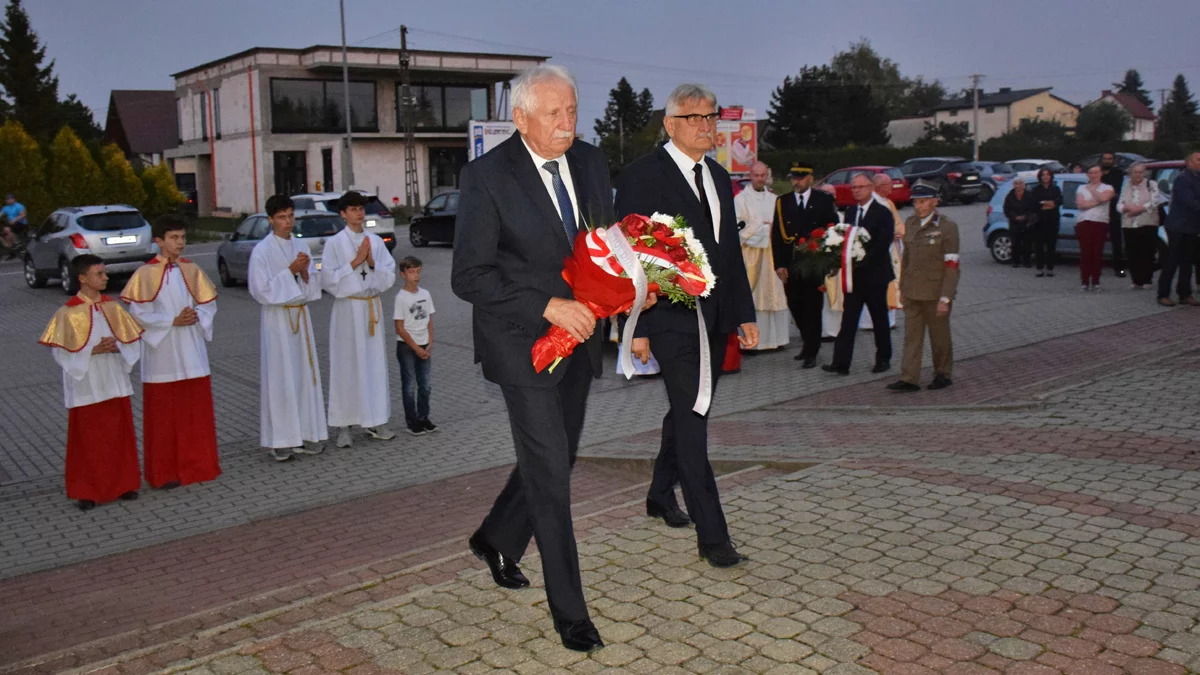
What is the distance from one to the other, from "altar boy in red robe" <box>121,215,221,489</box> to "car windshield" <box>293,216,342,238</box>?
46.4 feet

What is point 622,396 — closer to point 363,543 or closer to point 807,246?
point 807,246

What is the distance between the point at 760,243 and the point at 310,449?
6.19m

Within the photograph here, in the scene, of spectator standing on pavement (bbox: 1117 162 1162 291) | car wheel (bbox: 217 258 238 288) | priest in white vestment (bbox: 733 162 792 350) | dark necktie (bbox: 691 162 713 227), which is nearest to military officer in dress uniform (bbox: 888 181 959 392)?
priest in white vestment (bbox: 733 162 792 350)

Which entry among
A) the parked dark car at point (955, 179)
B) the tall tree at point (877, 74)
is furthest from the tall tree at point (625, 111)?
the parked dark car at point (955, 179)

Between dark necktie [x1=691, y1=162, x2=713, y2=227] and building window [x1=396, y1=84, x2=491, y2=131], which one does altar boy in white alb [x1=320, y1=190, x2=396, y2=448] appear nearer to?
dark necktie [x1=691, y1=162, x2=713, y2=227]

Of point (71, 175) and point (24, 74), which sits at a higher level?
point (24, 74)

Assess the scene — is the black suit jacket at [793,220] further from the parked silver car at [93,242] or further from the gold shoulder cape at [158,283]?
the parked silver car at [93,242]

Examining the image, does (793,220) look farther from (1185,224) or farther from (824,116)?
(824,116)

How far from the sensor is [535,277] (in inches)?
175

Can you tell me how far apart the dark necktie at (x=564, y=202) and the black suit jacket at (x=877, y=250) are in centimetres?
748

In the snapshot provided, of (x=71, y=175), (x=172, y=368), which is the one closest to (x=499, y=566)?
(x=172, y=368)

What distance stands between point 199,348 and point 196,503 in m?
1.29

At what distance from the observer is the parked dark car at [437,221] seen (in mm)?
32022

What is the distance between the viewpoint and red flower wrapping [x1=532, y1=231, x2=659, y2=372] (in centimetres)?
424
